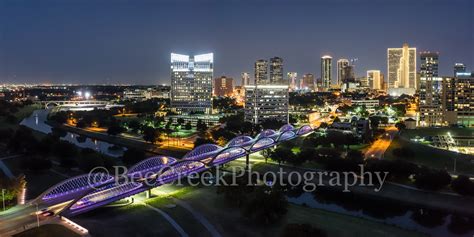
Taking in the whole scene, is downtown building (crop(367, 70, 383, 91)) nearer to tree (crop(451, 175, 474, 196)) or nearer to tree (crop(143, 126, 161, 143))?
tree (crop(143, 126, 161, 143))

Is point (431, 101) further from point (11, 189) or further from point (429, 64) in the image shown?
point (11, 189)

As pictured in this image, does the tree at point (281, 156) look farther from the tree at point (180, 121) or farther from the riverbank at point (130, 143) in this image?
the tree at point (180, 121)

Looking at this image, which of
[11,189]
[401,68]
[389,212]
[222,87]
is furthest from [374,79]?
[11,189]

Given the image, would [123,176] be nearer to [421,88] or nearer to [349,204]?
[349,204]

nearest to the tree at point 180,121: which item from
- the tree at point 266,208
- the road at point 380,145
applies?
the road at point 380,145

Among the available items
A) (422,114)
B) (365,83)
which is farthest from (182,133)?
(365,83)

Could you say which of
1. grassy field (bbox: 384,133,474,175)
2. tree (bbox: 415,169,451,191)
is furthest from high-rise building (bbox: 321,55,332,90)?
tree (bbox: 415,169,451,191)
